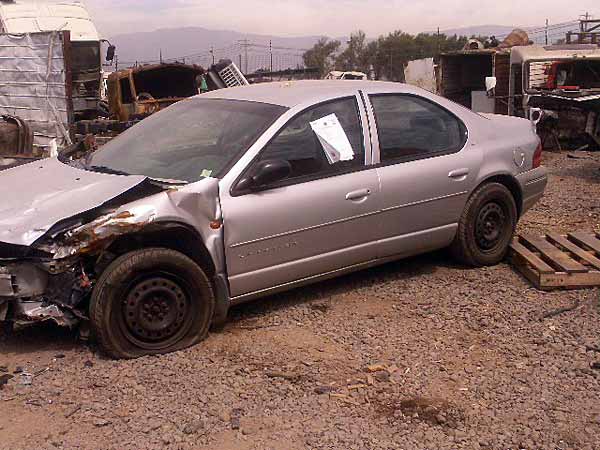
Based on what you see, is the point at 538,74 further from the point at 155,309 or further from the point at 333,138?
the point at 155,309

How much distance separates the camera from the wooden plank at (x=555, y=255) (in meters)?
5.43

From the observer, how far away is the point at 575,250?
5.91 metres

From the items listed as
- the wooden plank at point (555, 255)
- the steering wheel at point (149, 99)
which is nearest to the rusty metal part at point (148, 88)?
the steering wheel at point (149, 99)

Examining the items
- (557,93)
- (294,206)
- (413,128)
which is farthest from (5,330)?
(557,93)

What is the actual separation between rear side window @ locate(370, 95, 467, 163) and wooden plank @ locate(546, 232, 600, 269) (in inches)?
52.0

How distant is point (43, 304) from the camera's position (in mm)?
4004

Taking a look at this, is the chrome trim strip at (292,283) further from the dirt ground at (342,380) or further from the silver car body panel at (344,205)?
the dirt ground at (342,380)

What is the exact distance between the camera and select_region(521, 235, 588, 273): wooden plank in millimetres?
5426

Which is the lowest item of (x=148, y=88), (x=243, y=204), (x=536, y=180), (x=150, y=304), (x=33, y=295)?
(x=150, y=304)

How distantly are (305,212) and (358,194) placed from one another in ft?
1.48

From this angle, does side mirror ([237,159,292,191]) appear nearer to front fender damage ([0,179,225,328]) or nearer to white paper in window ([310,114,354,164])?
front fender damage ([0,179,225,328])

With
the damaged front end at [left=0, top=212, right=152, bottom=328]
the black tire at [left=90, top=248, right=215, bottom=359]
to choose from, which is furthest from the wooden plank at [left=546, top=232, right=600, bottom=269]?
the damaged front end at [left=0, top=212, right=152, bottom=328]

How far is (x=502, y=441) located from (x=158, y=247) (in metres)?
2.15

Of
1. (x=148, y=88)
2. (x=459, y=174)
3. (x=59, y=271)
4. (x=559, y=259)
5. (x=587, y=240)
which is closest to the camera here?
(x=59, y=271)
